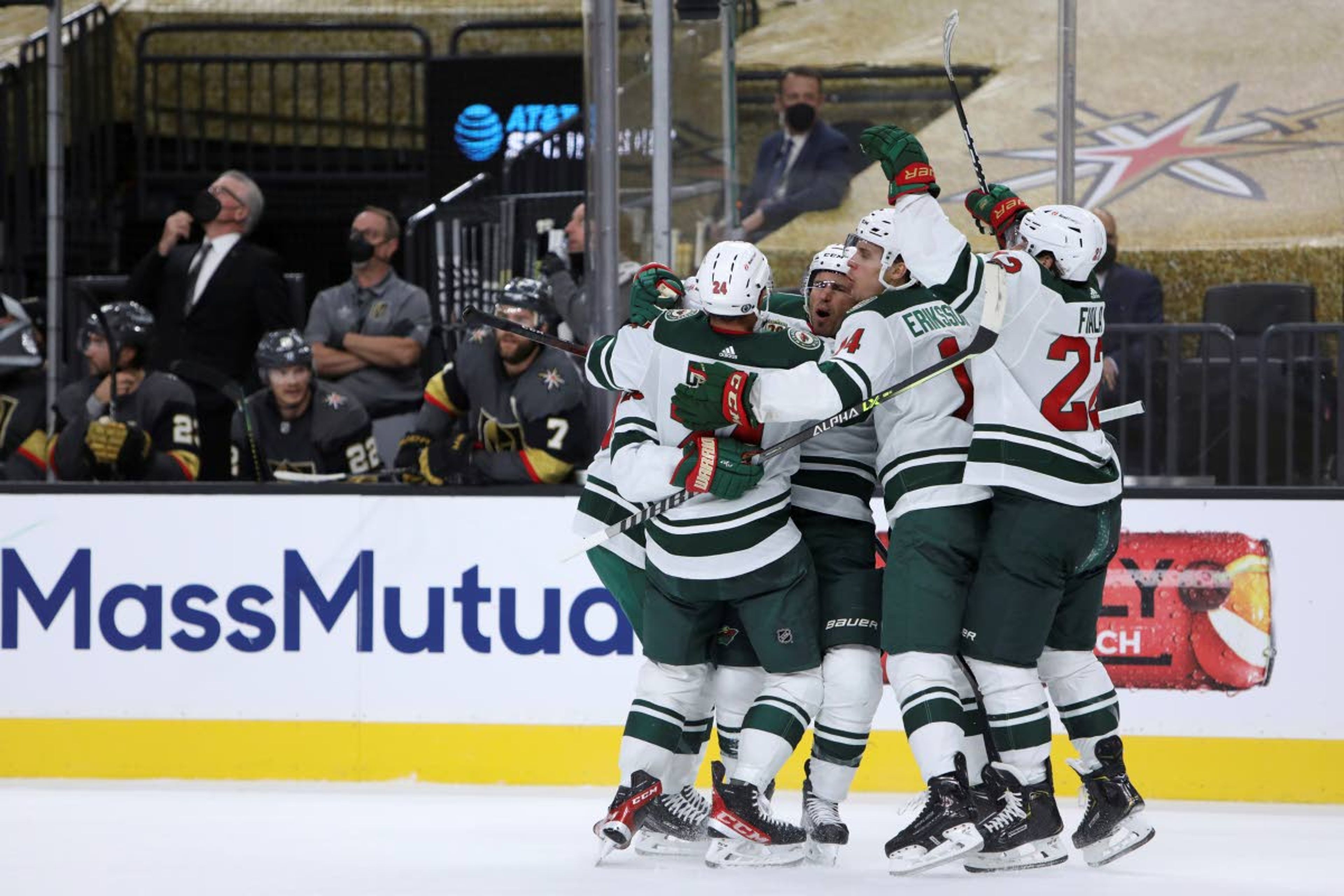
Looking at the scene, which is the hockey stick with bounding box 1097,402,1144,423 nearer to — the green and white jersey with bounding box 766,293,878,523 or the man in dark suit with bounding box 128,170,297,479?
the green and white jersey with bounding box 766,293,878,523

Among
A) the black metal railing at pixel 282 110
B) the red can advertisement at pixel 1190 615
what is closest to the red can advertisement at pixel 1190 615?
the red can advertisement at pixel 1190 615

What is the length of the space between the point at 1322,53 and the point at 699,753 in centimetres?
434

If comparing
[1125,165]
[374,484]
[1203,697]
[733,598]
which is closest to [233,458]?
[374,484]

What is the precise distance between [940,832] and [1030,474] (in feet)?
2.45

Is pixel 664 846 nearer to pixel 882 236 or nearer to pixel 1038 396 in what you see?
pixel 1038 396

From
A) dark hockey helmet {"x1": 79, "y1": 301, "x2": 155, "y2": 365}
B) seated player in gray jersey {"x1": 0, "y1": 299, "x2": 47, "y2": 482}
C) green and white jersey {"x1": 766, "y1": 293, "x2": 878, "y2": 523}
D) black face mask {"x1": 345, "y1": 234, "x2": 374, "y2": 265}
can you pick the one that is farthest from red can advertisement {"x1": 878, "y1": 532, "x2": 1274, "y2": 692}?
seated player in gray jersey {"x1": 0, "y1": 299, "x2": 47, "y2": 482}

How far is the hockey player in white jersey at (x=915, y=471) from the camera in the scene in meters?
3.93

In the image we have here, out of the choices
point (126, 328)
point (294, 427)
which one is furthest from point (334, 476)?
point (126, 328)

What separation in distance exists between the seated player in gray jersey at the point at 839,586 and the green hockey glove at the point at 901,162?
0.81ft

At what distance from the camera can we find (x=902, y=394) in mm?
4133

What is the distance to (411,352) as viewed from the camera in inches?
248

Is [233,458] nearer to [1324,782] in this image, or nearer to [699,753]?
[699,753]

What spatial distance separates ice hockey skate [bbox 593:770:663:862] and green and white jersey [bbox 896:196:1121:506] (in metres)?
0.92

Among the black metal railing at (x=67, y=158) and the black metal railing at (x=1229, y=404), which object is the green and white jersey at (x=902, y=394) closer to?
the black metal railing at (x=1229, y=404)
